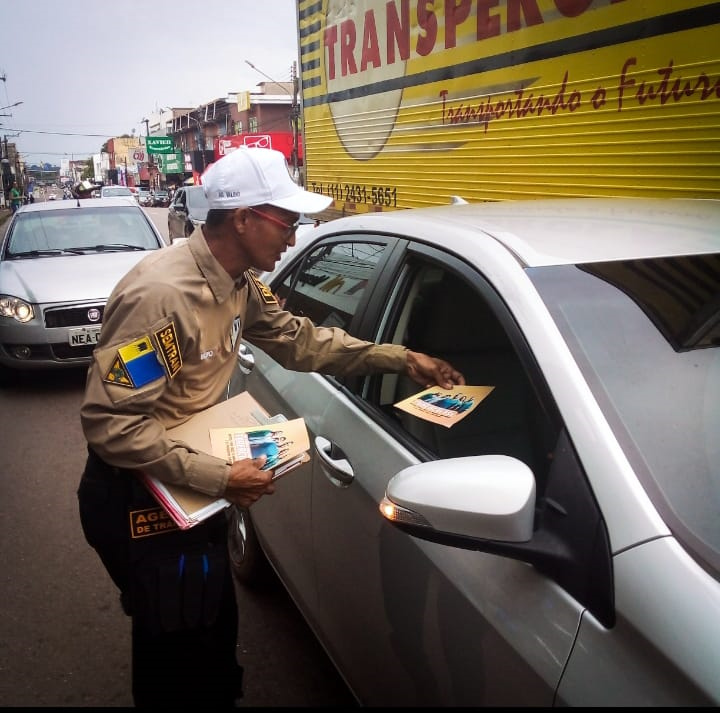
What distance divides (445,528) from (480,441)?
2.45 ft

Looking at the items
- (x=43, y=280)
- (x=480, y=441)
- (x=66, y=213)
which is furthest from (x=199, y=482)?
(x=66, y=213)

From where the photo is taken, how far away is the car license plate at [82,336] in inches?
220

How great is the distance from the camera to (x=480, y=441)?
6.33 ft

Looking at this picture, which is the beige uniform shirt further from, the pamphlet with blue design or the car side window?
the car side window

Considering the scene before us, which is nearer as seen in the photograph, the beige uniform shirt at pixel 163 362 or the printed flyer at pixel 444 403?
the beige uniform shirt at pixel 163 362

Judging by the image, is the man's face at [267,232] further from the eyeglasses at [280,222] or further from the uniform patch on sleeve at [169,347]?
the uniform patch on sleeve at [169,347]

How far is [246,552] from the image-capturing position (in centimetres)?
296

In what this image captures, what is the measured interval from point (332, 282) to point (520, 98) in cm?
188

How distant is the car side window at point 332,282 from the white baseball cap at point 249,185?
1.67ft

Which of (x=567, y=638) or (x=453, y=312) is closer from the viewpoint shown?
(x=567, y=638)

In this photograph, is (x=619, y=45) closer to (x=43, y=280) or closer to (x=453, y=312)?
(x=453, y=312)

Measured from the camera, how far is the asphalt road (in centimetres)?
244

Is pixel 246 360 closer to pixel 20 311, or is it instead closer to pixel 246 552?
pixel 246 552

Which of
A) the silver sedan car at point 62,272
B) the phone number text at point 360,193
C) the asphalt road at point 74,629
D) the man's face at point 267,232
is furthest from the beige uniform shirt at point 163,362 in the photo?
the silver sedan car at point 62,272
